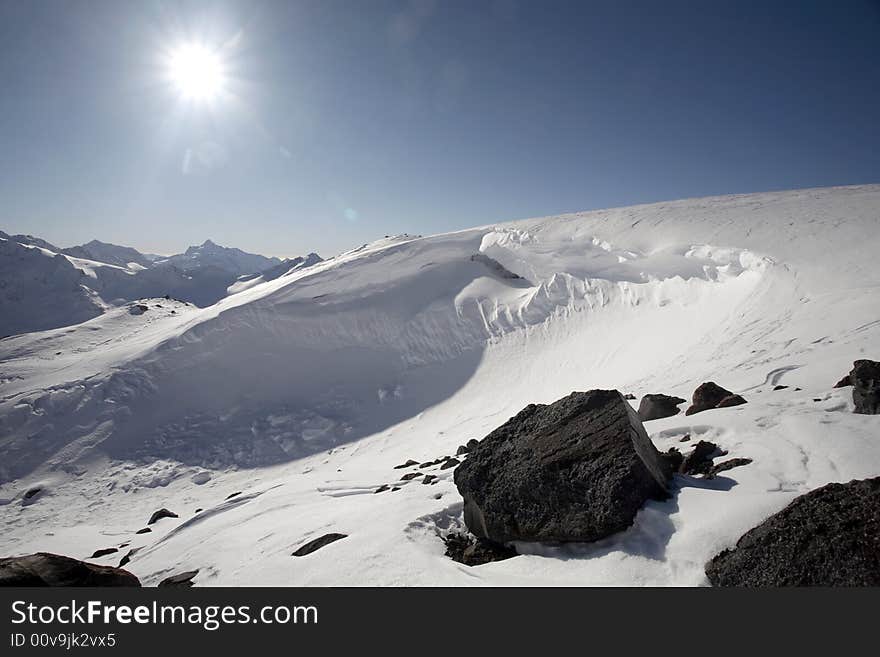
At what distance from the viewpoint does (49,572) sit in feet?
19.7

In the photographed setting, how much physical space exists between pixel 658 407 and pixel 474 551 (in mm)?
6552

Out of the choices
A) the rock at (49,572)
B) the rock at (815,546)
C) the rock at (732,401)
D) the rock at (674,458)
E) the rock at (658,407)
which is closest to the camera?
the rock at (815,546)

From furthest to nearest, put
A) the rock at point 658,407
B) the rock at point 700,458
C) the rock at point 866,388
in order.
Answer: the rock at point 658,407
the rock at point 866,388
the rock at point 700,458

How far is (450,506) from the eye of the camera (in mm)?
6781

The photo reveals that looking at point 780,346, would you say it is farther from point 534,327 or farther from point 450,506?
point 534,327

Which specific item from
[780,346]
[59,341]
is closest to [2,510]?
[780,346]

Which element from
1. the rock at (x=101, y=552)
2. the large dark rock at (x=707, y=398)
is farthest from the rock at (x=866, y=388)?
the rock at (x=101, y=552)

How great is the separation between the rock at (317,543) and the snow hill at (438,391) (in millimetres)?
264

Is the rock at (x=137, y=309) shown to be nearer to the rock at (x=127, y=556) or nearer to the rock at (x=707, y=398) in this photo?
the rock at (x=127, y=556)

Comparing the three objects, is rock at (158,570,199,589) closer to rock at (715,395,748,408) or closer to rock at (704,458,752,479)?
rock at (704,458,752,479)

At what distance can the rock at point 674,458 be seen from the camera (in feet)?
20.5

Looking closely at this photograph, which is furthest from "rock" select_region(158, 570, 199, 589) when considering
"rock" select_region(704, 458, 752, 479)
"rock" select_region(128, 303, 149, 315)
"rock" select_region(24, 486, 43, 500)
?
"rock" select_region(128, 303, 149, 315)

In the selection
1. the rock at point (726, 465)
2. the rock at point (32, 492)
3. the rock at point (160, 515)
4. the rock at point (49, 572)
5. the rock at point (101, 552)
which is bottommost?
the rock at point (726, 465)

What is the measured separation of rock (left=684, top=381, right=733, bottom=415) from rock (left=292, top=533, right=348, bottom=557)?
8.04 m
